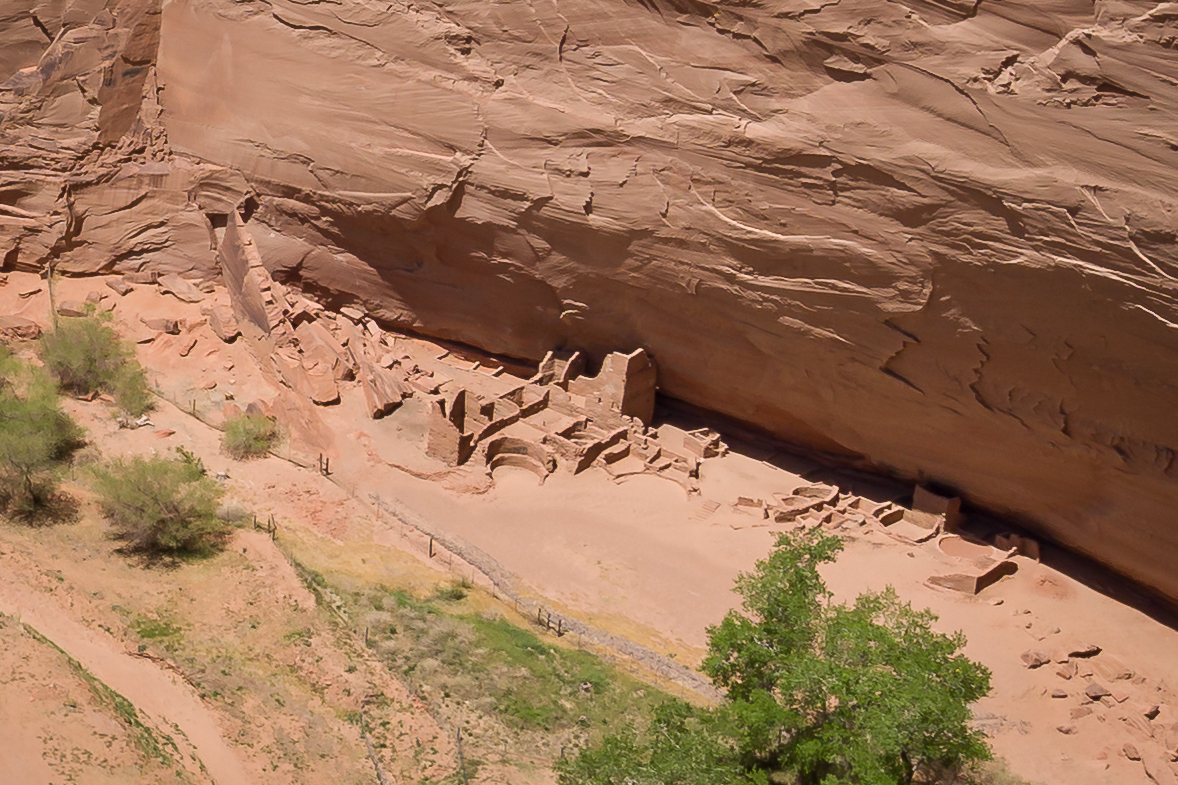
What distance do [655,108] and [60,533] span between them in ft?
41.2

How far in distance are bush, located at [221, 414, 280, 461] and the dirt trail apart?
6.21m

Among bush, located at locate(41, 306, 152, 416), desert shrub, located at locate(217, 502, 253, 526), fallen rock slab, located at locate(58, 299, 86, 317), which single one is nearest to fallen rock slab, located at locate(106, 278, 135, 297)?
fallen rock slab, located at locate(58, 299, 86, 317)

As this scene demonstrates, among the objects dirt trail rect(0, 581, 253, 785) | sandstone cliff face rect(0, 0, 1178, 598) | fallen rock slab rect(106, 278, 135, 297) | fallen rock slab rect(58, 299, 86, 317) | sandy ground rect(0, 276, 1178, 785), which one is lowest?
sandy ground rect(0, 276, 1178, 785)

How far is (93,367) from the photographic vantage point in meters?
24.3

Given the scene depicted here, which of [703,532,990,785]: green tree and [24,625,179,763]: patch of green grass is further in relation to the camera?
[703,532,990,785]: green tree

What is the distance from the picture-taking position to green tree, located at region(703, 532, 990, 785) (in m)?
15.6

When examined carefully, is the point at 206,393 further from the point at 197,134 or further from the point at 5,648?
the point at 5,648

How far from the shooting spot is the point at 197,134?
28266mm

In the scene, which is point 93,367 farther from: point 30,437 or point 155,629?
point 155,629

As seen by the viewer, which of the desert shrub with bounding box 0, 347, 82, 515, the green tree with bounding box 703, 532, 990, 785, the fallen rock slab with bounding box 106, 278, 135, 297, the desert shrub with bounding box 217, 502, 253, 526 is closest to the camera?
the green tree with bounding box 703, 532, 990, 785

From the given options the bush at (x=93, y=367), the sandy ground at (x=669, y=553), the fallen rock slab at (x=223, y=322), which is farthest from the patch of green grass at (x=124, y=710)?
the fallen rock slab at (x=223, y=322)

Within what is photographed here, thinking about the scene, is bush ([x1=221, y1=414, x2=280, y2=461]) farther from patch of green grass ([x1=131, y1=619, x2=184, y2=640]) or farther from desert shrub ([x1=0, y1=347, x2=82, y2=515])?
patch of green grass ([x1=131, y1=619, x2=184, y2=640])

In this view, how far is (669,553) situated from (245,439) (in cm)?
822

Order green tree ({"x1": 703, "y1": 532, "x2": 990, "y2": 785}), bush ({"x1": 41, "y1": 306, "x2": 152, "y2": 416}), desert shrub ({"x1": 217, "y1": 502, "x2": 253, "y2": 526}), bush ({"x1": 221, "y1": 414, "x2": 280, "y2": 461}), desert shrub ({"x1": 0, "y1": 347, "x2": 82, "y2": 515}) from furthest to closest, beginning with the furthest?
bush ({"x1": 41, "y1": 306, "x2": 152, "y2": 416}), bush ({"x1": 221, "y1": 414, "x2": 280, "y2": 461}), desert shrub ({"x1": 217, "y1": 502, "x2": 253, "y2": 526}), desert shrub ({"x1": 0, "y1": 347, "x2": 82, "y2": 515}), green tree ({"x1": 703, "y1": 532, "x2": 990, "y2": 785})
